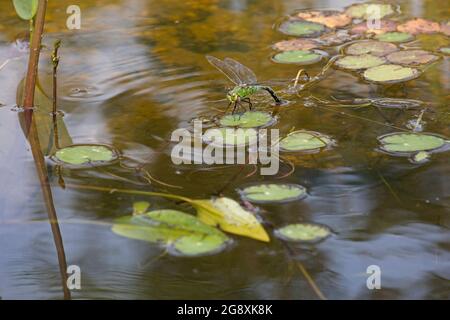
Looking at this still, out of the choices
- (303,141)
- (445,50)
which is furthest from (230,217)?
(445,50)

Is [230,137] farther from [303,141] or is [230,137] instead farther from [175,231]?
[175,231]

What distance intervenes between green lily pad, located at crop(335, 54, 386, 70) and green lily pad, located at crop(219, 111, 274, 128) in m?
0.53

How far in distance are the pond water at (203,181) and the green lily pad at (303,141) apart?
34 mm

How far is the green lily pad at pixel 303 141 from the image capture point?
2422mm

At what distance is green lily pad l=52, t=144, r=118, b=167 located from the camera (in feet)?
7.80

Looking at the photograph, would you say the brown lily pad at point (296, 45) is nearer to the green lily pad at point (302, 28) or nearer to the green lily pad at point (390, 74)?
the green lily pad at point (302, 28)

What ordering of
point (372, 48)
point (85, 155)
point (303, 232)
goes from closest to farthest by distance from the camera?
point (303, 232) → point (85, 155) → point (372, 48)

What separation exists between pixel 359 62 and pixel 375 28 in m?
0.45

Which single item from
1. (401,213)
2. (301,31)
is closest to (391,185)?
(401,213)

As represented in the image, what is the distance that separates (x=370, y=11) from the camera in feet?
12.0

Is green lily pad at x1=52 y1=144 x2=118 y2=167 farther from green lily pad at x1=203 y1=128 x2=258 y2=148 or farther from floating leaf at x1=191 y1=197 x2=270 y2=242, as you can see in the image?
floating leaf at x1=191 y1=197 x2=270 y2=242

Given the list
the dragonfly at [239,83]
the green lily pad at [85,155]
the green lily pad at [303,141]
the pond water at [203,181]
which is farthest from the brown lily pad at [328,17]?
the green lily pad at [85,155]
